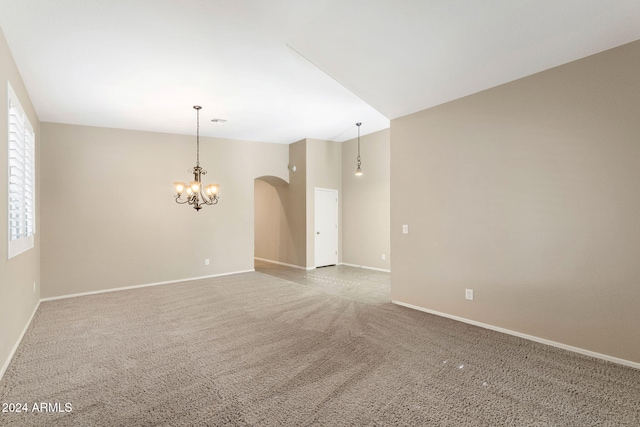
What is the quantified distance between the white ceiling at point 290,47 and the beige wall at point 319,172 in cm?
280

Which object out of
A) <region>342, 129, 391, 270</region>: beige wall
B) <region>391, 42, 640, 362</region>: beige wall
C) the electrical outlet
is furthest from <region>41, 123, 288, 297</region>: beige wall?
the electrical outlet

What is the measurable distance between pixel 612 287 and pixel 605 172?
3.35ft

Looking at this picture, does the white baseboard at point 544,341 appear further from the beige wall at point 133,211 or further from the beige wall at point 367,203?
the beige wall at point 133,211

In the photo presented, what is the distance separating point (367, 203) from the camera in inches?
306

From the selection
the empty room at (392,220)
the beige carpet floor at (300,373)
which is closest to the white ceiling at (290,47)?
the empty room at (392,220)

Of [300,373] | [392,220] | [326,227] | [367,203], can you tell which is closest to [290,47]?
[392,220]

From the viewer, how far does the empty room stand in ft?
8.27

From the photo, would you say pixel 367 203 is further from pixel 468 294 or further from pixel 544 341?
pixel 544 341

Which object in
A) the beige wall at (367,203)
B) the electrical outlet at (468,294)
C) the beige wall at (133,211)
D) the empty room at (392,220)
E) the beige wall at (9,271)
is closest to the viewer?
the empty room at (392,220)

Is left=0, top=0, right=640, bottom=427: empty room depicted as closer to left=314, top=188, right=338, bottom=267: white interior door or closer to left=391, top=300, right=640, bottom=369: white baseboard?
left=391, top=300, right=640, bottom=369: white baseboard

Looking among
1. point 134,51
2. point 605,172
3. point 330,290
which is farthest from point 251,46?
point 330,290

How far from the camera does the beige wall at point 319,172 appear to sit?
7.69 m

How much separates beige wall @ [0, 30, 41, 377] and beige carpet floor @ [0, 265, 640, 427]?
0.23 meters

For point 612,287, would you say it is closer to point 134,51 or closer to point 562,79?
point 562,79
